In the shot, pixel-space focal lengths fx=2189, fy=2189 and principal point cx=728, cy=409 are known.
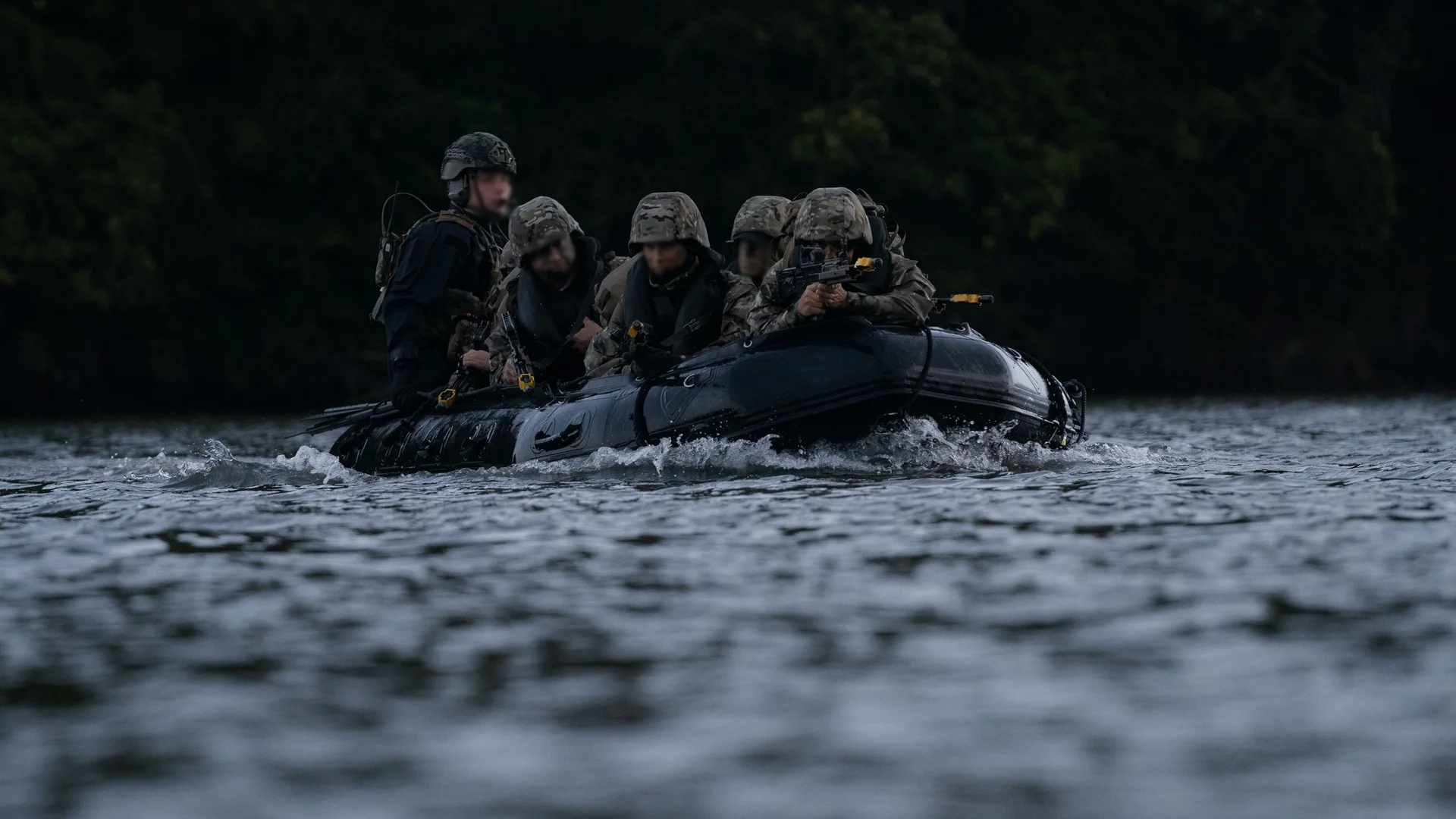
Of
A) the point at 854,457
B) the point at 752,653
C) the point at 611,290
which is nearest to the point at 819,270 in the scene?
the point at 854,457

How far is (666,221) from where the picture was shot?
10875 millimetres

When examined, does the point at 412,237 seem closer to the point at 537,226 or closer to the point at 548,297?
the point at 548,297

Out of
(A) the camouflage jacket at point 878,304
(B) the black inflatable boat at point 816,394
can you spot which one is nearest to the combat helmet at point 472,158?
(B) the black inflatable boat at point 816,394

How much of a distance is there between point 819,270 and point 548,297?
260 centimetres

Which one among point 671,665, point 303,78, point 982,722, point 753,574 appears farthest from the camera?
point 303,78

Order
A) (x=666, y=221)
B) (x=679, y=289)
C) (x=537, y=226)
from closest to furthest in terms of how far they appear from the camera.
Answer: (x=666, y=221) < (x=679, y=289) < (x=537, y=226)

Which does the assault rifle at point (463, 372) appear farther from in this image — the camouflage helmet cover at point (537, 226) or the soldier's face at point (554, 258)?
the camouflage helmet cover at point (537, 226)

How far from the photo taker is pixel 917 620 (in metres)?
5.40

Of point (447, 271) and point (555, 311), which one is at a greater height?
point (447, 271)

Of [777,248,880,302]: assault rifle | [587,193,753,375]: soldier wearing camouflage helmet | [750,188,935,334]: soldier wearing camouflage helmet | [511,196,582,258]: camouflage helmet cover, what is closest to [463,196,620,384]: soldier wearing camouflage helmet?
[511,196,582,258]: camouflage helmet cover

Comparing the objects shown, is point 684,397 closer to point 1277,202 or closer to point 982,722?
point 982,722

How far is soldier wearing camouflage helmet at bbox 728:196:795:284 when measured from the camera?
37.4 feet

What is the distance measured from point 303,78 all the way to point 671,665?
2535cm

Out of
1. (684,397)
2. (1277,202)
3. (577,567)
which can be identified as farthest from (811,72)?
(577,567)
